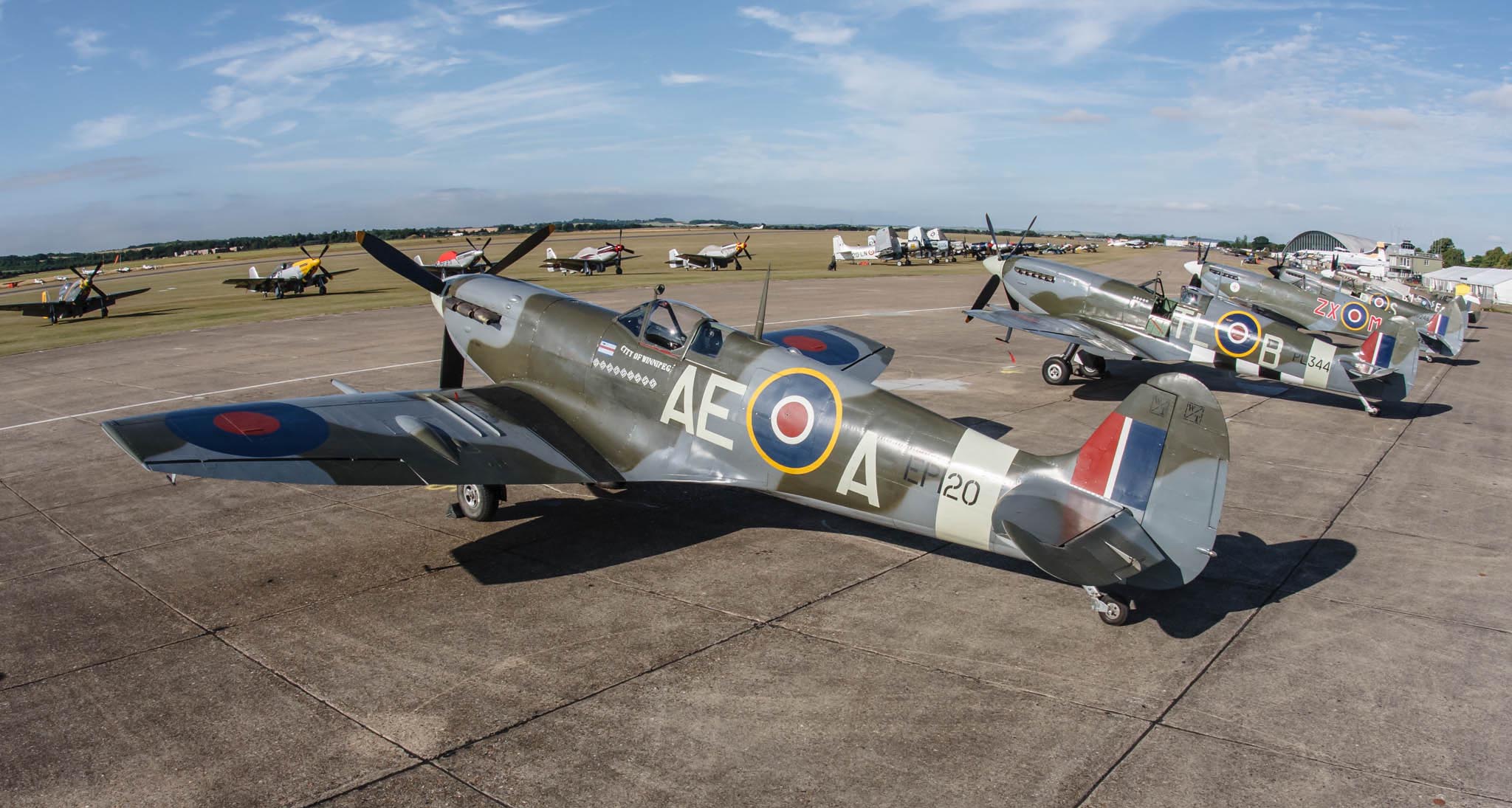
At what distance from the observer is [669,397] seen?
8.45 meters

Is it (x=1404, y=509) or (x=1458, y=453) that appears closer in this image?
(x=1404, y=509)

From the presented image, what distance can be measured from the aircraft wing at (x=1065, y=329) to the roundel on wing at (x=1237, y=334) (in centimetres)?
128

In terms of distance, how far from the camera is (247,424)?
7.05 metres

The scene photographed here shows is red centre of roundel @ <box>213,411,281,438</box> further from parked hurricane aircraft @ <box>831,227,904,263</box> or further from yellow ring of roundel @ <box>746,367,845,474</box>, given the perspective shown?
parked hurricane aircraft @ <box>831,227,904,263</box>

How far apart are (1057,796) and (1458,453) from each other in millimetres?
11526

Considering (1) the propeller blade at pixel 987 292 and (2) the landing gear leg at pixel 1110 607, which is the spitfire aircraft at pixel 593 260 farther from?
(2) the landing gear leg at pixel 1110 607

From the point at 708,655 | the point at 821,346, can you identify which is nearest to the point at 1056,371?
the point at 821,346

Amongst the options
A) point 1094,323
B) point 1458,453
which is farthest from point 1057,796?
point 1094,323

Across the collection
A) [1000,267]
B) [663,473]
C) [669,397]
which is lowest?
[663,473]

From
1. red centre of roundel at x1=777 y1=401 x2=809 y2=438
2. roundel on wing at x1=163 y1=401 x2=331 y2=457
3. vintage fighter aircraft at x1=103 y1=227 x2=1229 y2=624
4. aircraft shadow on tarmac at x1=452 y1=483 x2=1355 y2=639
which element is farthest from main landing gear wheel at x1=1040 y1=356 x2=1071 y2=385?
roundel on wing at x1=163 y1=401 x2=331 y2=457

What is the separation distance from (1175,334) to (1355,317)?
9.11m

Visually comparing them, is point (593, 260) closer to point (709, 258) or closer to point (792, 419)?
point (709, 258)

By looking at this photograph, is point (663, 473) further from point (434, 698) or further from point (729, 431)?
point (434, 698)

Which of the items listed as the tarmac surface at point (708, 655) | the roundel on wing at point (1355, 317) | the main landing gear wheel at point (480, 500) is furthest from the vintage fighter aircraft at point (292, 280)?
the roundel on wing at point (1355, 317)
